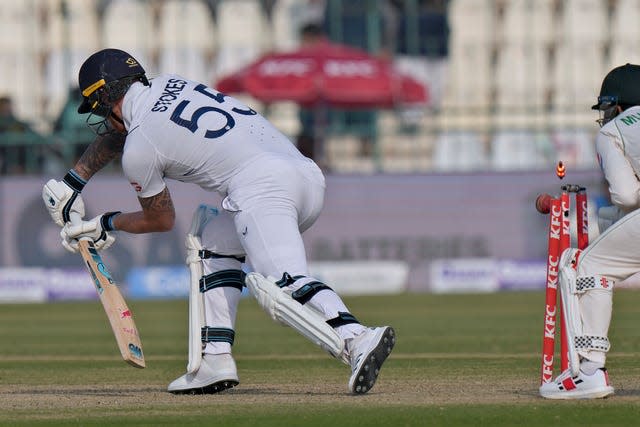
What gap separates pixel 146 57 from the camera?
22.8m

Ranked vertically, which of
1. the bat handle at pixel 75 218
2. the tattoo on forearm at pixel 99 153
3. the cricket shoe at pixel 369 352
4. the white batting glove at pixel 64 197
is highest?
the tattoo on forearm at pixel 99 153

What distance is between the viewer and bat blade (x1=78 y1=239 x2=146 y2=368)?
24.8 feet

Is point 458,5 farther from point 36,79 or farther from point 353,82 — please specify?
point 36,79

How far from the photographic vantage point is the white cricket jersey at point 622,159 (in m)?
6.91

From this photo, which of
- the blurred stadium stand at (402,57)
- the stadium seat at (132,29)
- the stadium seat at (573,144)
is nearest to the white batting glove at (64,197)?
the blurred stadium stand at (402,57)

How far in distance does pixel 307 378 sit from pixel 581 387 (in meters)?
2.10

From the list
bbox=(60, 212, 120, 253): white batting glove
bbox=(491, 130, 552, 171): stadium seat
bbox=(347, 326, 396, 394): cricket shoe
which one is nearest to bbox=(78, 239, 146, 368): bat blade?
bbox=(60, 212, 120, 253): white batting glove

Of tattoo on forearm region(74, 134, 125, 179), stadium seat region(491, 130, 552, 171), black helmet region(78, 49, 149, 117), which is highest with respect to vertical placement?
black helmet region(78, 49, 149, 117)

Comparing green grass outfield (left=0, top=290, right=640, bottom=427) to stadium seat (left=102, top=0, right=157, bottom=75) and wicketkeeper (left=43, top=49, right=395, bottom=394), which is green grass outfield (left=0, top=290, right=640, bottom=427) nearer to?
wicketkeeper (left=43, top=49, right=395, bottom=394)

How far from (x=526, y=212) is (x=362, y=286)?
229 cm

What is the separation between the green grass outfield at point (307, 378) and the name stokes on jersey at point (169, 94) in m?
1.43

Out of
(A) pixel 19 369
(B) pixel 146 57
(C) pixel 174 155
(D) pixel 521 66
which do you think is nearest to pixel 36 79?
(B) pixel 146 57

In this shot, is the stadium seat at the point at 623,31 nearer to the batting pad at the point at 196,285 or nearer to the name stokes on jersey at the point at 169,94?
the batting pad at the point at 196,285

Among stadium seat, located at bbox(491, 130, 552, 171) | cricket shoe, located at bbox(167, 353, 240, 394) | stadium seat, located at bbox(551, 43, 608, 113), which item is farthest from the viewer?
stadium seat, located at bbox(551, 43, 608, 113)
